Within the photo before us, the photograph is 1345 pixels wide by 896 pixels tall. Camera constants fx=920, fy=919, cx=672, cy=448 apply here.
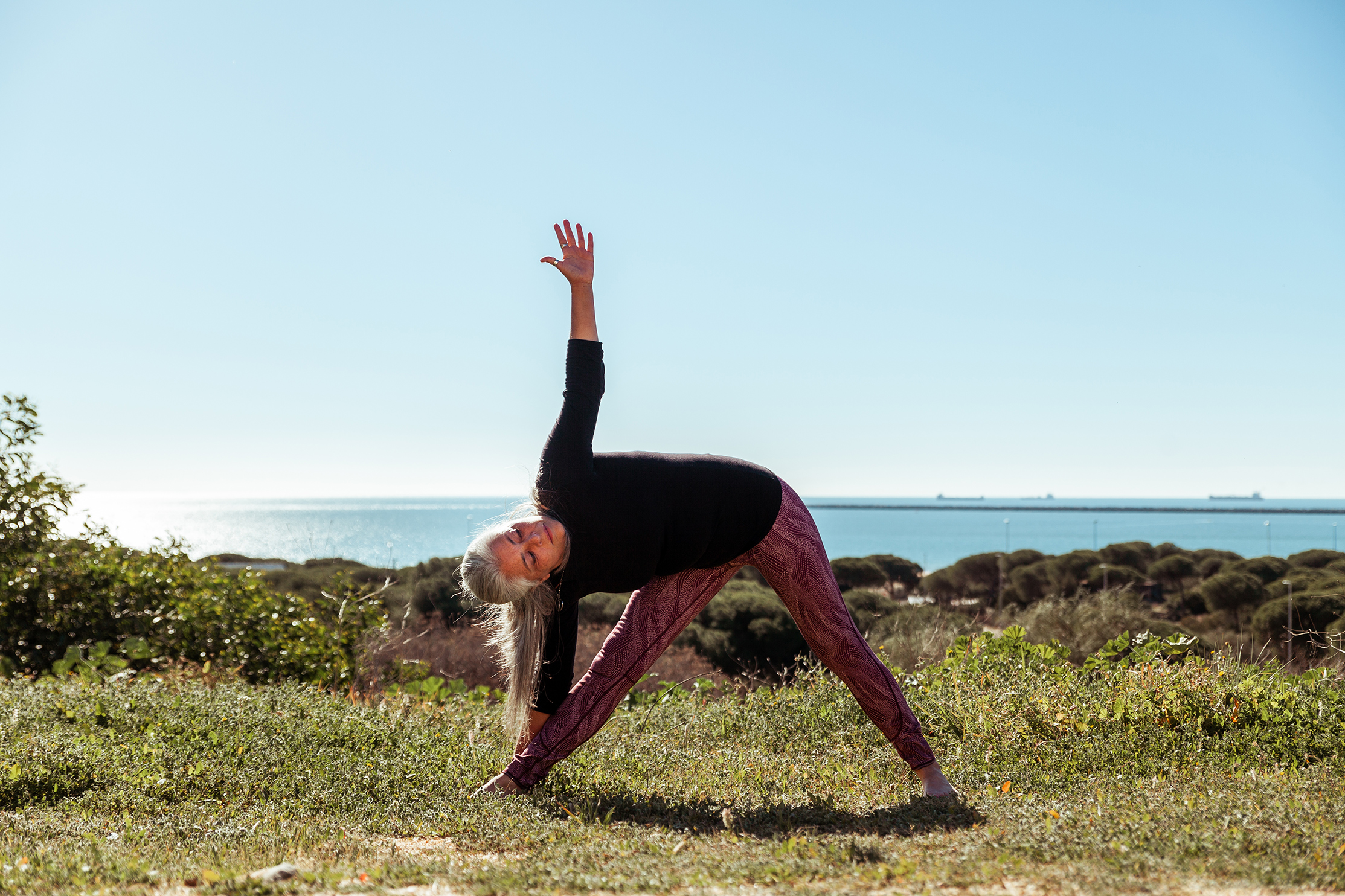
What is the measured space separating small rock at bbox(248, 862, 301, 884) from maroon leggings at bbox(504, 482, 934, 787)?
123cm

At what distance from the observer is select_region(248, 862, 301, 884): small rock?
93.0 inches

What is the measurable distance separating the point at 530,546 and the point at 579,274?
102 centimetres

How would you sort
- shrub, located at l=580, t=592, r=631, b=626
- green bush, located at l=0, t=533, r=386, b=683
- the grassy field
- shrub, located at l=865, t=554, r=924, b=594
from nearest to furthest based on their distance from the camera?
the grassy field → green bush, located at l=0, t=533, r=386, b=683 → shrub, located at l=580, t=592, r=631, b=626 → shrub, located at l=865, t=554, r=924, b=594

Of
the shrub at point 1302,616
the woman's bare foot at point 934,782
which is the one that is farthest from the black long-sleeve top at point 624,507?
the shrub at point 1302,616

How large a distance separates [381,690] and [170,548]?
2.69 metres

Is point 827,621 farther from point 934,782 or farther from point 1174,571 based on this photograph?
point 1174,571

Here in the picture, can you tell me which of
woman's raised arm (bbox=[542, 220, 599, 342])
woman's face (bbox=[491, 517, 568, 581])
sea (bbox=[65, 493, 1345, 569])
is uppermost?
woman's raised arm (bbox=[542, 220, 599, 342])

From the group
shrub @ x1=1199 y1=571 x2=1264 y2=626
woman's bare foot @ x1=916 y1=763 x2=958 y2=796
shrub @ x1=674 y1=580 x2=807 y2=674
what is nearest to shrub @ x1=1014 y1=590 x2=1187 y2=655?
shrub @ x1=674 y1=580 x2=807 y2=674

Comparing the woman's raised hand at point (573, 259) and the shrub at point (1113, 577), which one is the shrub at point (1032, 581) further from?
the woman's raised hand at point (573, 259)

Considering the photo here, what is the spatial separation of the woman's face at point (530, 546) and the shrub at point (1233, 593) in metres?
11.8

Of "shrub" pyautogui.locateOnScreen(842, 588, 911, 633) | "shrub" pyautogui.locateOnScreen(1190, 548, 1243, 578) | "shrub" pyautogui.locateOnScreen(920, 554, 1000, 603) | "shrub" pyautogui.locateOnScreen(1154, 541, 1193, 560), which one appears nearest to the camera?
"shrub" pyautogui.locateOnScreen(842, 588, 911, 633)

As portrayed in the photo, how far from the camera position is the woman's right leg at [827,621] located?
11.9 feet

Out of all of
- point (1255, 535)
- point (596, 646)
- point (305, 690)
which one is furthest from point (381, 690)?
point (1255, 535)

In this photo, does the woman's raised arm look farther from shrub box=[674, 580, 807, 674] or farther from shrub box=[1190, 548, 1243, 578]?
shrub box=[1190, 548, 1243, 578]
